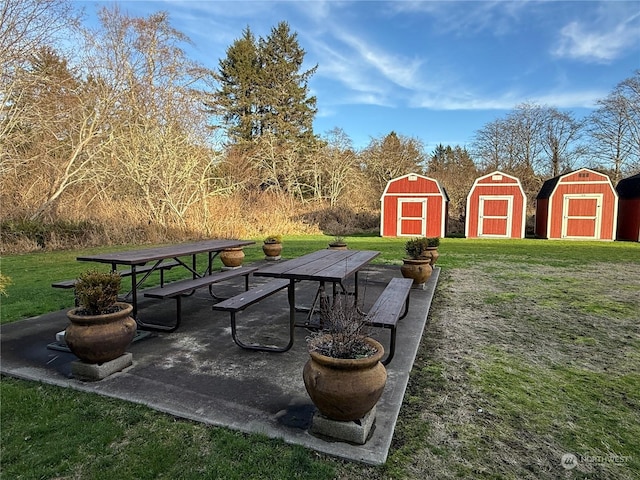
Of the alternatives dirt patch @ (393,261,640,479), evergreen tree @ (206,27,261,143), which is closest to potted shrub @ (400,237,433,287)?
dirt patch @ (393,261,640,479)

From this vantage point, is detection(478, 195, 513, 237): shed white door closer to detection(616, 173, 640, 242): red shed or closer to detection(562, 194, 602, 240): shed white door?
detection(562, 194, 602, 240): shed white door

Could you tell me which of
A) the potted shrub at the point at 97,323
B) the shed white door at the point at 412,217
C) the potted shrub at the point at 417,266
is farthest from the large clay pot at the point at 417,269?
the shed white door at the point at 412,217

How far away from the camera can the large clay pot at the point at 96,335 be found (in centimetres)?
268

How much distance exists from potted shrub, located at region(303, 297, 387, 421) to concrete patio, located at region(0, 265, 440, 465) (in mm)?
219

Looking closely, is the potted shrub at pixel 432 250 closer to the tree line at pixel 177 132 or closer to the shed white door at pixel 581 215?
the tree line at pixel 177 132

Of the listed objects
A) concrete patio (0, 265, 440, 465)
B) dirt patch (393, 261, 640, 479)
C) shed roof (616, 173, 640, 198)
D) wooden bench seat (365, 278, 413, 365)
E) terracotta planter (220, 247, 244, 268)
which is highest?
shed roof (616, 173, 640, 198)

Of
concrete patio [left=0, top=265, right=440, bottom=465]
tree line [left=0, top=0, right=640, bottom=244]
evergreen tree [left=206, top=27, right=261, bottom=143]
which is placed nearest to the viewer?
concrete patio [left=0, top=265, right=440, bottom=465]

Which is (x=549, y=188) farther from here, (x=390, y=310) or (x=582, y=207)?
(x=390, y=310)

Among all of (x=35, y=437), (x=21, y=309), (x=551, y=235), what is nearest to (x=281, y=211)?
(x=551, y=235)

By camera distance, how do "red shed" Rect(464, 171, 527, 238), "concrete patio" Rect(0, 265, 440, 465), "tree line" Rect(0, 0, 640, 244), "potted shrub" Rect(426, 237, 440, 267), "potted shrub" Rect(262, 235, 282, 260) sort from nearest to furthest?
1. "concrete patio" Rect(0, 265, 440, 465)
2. "potted shrub" Rect(426, 237, 440, 267)
3. "potted shrub" Rect(262, 235, 282, 260)
4. "tree line" Rect(0, 0, 640, 244)
5. "red shed" Rect(464, 171, 527, 238)

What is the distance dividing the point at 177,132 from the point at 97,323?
44.2 feet

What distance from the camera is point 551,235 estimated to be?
57.0 feet

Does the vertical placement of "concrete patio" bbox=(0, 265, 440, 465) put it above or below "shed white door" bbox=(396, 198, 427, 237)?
below

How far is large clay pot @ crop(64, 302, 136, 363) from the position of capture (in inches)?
106
